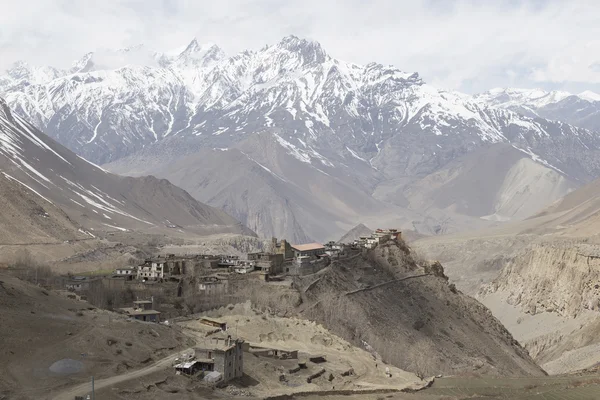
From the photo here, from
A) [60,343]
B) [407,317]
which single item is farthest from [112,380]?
[407,317]

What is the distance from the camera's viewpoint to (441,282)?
12438cm

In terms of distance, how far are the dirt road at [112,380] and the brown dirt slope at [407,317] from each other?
2992cm

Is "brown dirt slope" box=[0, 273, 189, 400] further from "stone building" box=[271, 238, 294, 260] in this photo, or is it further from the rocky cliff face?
the rocky cliff face

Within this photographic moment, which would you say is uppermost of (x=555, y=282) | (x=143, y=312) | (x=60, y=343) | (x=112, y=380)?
(x=143, y=312)

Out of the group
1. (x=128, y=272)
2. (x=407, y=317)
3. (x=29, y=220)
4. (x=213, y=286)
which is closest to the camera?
(x=213, y=286)

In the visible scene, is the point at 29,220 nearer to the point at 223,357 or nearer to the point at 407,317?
the point at 407,317

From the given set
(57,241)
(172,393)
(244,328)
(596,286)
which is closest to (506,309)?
(596,286)

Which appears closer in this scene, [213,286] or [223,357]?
[223,357]

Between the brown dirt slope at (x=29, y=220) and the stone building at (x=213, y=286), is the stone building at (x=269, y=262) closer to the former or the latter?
the stone building at (x=213, y=286)

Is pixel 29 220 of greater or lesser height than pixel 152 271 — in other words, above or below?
above

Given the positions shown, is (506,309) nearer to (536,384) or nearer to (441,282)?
(441,282)

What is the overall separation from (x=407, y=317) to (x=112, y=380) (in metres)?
50.7

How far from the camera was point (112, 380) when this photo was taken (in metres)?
62.3

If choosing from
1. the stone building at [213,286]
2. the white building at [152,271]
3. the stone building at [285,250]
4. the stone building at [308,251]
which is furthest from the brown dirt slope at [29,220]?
the stone building at [213,286]
